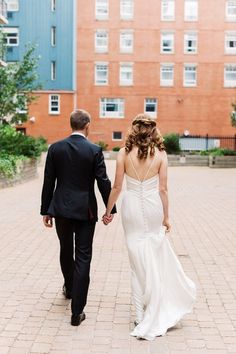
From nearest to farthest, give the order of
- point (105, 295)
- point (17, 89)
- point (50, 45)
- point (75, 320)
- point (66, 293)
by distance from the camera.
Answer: point (75, 320) < point (66, 293) < point (105, 295) < point (17, 89) < point (50, 45)

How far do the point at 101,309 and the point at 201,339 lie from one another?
122 centimetres

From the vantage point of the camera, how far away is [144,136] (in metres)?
5.10

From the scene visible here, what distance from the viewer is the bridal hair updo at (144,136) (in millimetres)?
5078

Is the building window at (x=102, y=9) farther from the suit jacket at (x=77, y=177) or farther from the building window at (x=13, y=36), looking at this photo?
the suit jacket at (x=77, y=177)

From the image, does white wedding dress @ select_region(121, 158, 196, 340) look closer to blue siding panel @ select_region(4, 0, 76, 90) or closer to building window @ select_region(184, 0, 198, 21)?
blue siding panel @ select_region(4, 0, 76, 90)

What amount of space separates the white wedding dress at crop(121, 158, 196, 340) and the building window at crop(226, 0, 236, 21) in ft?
170

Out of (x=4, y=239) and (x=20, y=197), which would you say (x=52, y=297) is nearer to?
(x=4, y=239)

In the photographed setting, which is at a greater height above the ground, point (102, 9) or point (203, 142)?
point (102, 9)

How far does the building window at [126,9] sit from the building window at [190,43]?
17.9 feet

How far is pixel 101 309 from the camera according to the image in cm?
581

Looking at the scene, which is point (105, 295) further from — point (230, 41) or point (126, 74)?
point (230, 41)

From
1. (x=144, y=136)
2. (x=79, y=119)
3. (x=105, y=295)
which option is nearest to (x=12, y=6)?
(x=105, y=295)

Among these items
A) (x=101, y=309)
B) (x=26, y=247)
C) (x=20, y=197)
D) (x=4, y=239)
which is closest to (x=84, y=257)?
(x=101, y=309)

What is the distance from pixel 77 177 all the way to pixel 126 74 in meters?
49.8
